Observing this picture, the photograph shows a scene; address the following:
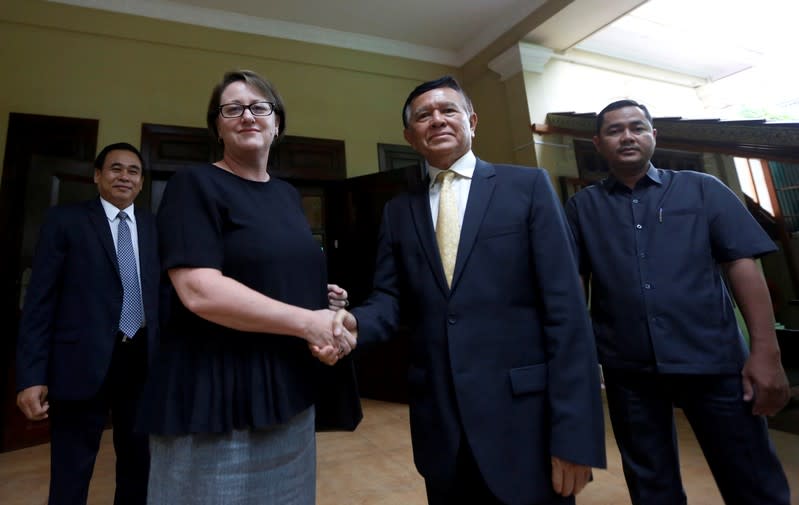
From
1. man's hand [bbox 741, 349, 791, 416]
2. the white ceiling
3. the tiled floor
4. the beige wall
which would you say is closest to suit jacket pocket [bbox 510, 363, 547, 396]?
man's hand [bbox 741, 349, 791, 416]

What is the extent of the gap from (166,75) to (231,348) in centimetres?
367

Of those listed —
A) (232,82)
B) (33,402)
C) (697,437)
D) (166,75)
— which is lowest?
(697,437)

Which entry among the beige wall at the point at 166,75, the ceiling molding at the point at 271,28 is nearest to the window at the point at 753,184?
the beige wall at the point at 166,75

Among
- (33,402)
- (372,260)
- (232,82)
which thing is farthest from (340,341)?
(372,260)

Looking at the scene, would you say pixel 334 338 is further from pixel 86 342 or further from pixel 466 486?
pixel 86 342

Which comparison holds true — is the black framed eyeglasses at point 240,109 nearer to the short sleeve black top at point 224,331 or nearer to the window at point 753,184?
the short sleeve black top at point 224,331

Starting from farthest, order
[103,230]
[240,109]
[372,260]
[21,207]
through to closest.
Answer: [372,260] < [21,207] < [103,230] < [240,109]

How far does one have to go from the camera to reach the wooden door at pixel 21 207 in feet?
9.37

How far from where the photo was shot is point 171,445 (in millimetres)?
848

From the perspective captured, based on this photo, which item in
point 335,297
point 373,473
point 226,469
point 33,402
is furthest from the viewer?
point 373,473

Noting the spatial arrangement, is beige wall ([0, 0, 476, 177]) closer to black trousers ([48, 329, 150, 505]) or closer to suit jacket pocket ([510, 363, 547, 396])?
black trousers ([48, 329, 150, 505])

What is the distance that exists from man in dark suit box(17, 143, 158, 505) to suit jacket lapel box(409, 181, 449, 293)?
119 centimetres

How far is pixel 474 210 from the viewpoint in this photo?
98cm

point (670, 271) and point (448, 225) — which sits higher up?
point (448, 225)
